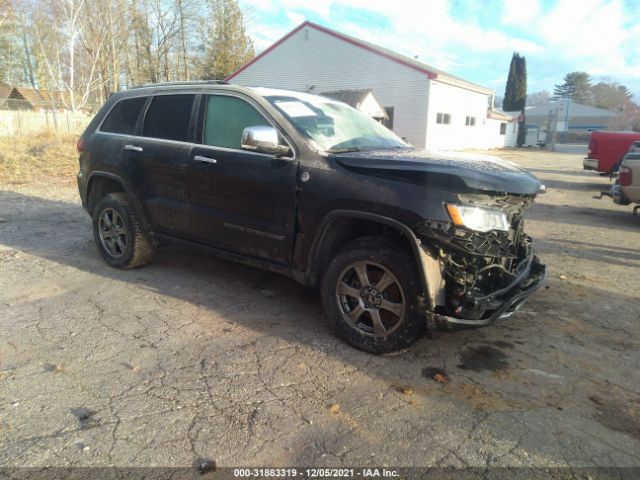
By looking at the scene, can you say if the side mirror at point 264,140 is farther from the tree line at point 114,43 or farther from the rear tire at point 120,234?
the tree line at point 114,43

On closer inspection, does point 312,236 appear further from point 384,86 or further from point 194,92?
point 384,86

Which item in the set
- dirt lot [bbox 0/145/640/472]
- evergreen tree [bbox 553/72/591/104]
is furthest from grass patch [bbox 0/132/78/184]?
evergreen tree [bbox 553/72/591/104]

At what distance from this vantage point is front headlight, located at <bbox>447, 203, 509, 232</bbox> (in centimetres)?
294

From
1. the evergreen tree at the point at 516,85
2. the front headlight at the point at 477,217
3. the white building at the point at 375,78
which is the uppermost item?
the evergreen tree at the point at 516,85

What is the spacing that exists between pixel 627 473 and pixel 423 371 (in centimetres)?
124

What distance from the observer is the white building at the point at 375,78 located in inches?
1032

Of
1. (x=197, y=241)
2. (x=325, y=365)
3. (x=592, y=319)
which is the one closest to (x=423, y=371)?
(x=325, y=365)

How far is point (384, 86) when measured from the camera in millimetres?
26703

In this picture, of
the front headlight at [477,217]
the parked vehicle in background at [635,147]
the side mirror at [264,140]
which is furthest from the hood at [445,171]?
the parked vehicle in background at [635,147]

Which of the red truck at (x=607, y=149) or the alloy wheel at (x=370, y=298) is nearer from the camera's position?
the alloy wheel at (x=370, y=298)

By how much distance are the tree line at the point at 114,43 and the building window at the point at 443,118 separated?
57.7 ft

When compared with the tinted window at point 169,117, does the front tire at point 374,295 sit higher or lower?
lower

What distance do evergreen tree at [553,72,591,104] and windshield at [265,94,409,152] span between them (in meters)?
117

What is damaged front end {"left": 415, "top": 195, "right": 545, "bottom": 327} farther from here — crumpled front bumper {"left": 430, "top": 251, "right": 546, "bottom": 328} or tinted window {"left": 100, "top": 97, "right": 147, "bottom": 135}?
tinted window {"left": 100, "top": 97, "right": 147, "bottom": 135}
